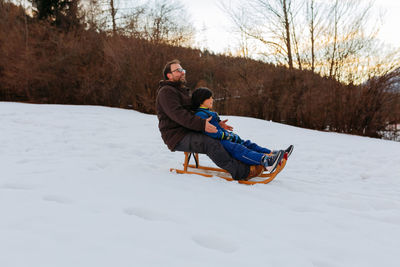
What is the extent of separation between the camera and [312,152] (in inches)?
226

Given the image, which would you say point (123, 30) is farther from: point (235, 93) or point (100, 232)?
point (100, 232)

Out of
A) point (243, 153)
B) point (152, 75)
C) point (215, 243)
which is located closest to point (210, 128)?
point (243, 153)

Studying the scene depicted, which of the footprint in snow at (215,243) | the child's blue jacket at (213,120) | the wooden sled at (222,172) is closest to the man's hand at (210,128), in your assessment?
the child's blue jacket at (213,120)

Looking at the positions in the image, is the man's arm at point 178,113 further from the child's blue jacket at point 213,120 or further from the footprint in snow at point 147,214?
the footprint in snow at point 147,214

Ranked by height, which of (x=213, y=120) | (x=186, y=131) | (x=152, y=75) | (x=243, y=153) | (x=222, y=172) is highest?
(x=152, y=75)

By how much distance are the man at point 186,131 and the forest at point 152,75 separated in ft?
22.5

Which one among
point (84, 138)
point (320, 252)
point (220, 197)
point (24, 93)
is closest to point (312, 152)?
point (220, 197)

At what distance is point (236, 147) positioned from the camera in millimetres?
3113

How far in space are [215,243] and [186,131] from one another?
1.77m

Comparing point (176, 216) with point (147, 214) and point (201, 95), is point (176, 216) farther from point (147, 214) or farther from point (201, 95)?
point (201, 95)

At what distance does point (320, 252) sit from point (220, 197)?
3.30 ft

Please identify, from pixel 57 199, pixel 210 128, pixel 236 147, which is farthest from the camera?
pixel 236 147

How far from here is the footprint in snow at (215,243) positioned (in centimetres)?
160

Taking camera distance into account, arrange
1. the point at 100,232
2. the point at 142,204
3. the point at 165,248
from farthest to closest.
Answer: the point at 142,204
the point at 100,232
the point at 165,248
